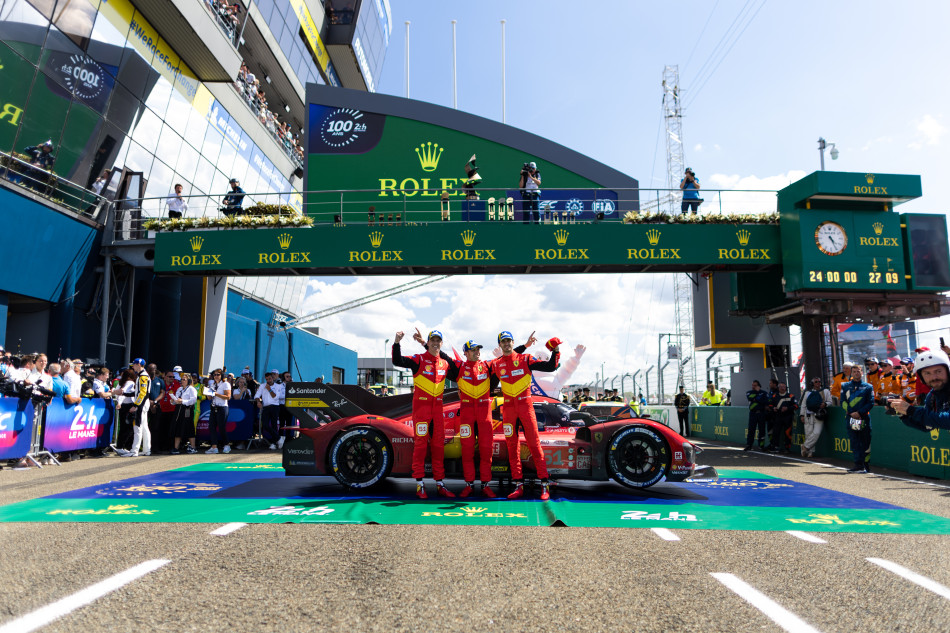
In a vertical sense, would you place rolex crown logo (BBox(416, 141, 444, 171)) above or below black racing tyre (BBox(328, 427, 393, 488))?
above

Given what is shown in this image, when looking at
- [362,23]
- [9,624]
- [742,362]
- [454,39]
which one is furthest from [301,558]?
[362,23]

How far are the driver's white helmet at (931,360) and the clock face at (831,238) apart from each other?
12.2 meters

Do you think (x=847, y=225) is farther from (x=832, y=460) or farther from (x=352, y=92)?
(x=352, y=92)

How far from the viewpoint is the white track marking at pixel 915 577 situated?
371cm

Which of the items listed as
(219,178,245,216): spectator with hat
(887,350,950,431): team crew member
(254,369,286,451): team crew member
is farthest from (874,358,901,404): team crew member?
(219,178,245,216): spectator with hat

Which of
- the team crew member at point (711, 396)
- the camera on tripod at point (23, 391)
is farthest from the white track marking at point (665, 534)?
the team crew member at point (711, 396)

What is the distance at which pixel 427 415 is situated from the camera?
24.2 feet

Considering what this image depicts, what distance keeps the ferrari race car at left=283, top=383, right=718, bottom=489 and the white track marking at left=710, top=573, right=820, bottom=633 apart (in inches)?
133

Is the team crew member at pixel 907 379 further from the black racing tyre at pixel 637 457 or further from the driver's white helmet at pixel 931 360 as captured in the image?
the driver's white helmet at pixel 931 360

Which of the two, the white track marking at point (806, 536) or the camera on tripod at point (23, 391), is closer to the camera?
the white track marking at point (806, 536)

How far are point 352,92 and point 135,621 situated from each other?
20484mm

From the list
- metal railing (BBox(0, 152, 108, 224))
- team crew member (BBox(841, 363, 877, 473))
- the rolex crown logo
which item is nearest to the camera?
team crew member (BBox(841, 363, 877, 473))

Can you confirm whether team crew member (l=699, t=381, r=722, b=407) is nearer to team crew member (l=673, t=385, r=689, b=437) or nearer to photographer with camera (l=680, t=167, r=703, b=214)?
team crew member (l=673, t=385, r=689, b=437)

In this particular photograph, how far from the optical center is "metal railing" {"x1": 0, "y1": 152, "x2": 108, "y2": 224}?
1503 centimetres
